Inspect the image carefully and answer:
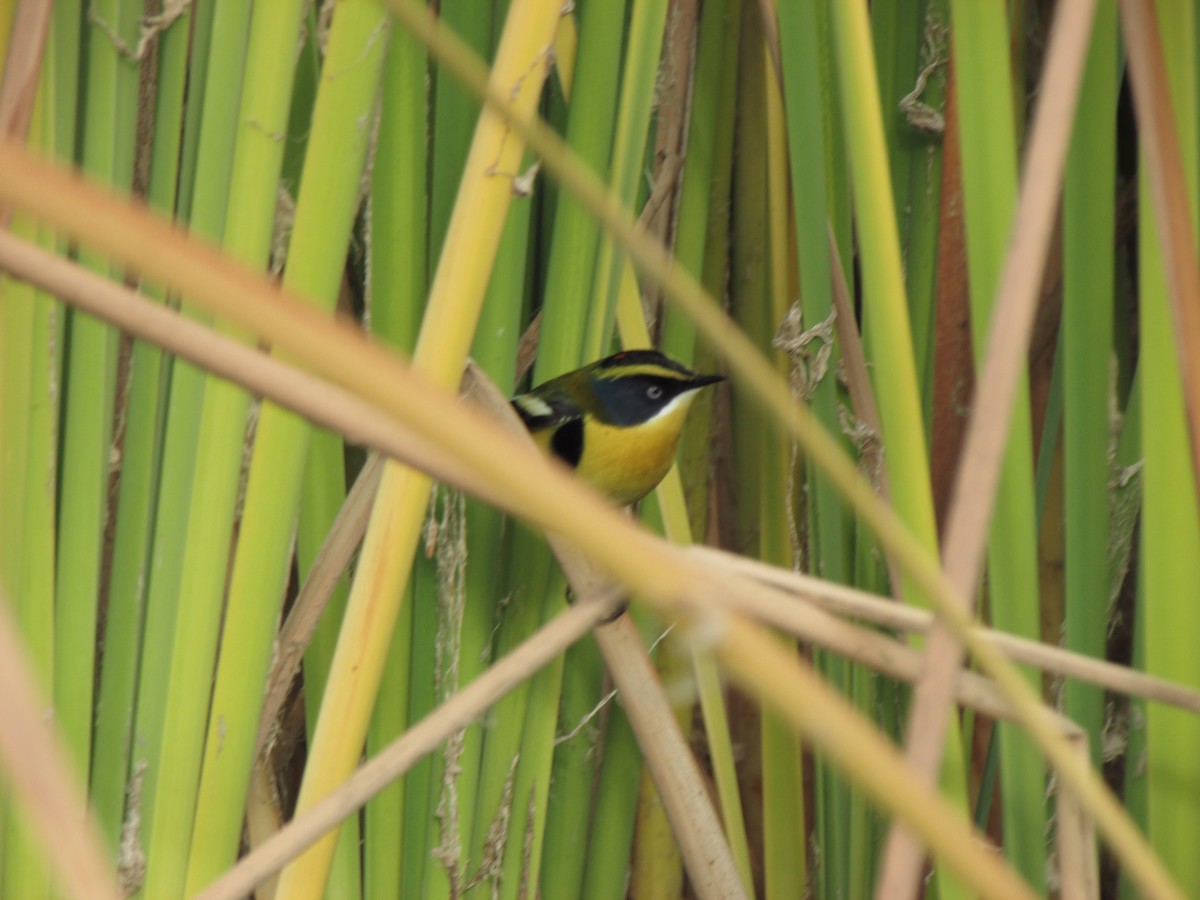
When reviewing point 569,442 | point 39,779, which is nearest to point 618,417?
point 569,442

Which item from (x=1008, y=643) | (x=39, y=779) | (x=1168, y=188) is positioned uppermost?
(x=1168, y=188)

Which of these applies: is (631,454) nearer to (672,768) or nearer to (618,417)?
(618,417)

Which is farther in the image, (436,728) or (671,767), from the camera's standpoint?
(671,767)

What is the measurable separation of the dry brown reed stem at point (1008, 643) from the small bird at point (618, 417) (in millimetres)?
621

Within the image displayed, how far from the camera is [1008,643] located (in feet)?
2.36

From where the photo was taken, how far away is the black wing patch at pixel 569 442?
178 centimetres

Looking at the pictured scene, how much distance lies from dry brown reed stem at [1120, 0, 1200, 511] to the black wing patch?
1.18 m

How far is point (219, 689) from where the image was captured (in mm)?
958

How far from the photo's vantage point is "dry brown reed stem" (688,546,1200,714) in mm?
699

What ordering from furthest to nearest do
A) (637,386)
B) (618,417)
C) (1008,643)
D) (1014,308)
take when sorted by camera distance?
(618,417) → (637,386) → (1008,643) → (1014,308)

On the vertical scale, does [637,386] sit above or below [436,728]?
above

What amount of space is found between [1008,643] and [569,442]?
1.11 m

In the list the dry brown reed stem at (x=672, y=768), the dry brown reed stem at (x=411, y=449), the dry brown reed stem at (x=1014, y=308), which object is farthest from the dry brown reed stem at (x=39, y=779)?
the dry brown reed stem at (x=672, y=768)

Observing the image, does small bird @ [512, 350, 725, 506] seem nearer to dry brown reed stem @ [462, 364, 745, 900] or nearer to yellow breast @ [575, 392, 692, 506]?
yellow breast @ [575, 392, 692, 506]
